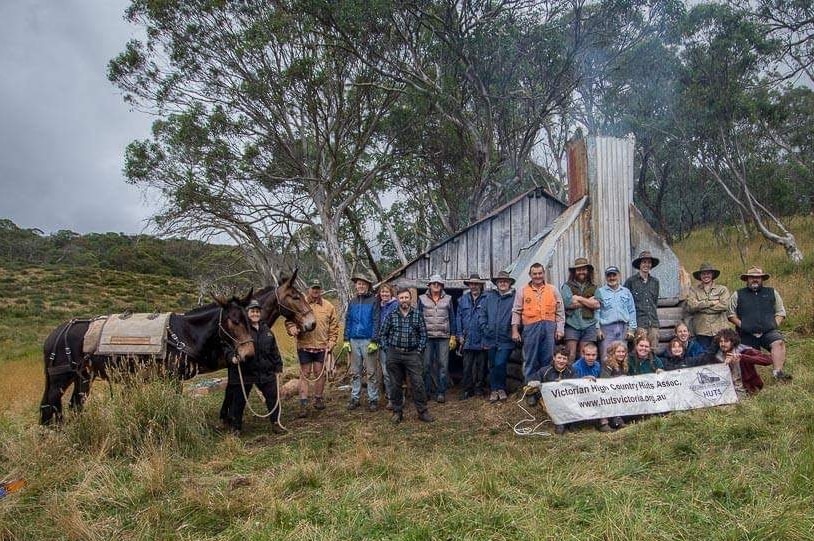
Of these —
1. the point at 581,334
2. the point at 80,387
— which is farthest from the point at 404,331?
the point at 80,387

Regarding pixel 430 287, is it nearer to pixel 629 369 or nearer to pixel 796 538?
pixel 629 369

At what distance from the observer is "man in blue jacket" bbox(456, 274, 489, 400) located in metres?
7.79

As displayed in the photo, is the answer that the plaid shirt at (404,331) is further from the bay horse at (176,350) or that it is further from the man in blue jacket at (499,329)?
the bay horse at (176,350)

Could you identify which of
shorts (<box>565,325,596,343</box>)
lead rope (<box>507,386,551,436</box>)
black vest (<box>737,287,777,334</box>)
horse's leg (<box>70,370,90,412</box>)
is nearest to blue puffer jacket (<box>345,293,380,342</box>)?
lead rope (<box>507,386,551,436</box>)

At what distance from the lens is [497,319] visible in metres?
7.46

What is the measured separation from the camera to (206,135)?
15.3 meters

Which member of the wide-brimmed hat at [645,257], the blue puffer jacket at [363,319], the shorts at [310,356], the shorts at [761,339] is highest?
the wide-brimmed hat at [645,257]

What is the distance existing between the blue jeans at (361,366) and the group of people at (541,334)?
0.02 m

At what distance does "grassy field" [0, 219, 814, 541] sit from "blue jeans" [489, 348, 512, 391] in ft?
2.78

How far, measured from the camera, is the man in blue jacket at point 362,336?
25.2 feet

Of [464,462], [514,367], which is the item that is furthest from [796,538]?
[514,367]

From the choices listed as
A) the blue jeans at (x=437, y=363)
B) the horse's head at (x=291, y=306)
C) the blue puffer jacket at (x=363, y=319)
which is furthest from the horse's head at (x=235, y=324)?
the blue jeans at (x=437, y=363)

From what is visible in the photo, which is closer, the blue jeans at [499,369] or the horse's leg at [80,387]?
the horse's leg at [80,387]

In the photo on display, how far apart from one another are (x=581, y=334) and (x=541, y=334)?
56cm
